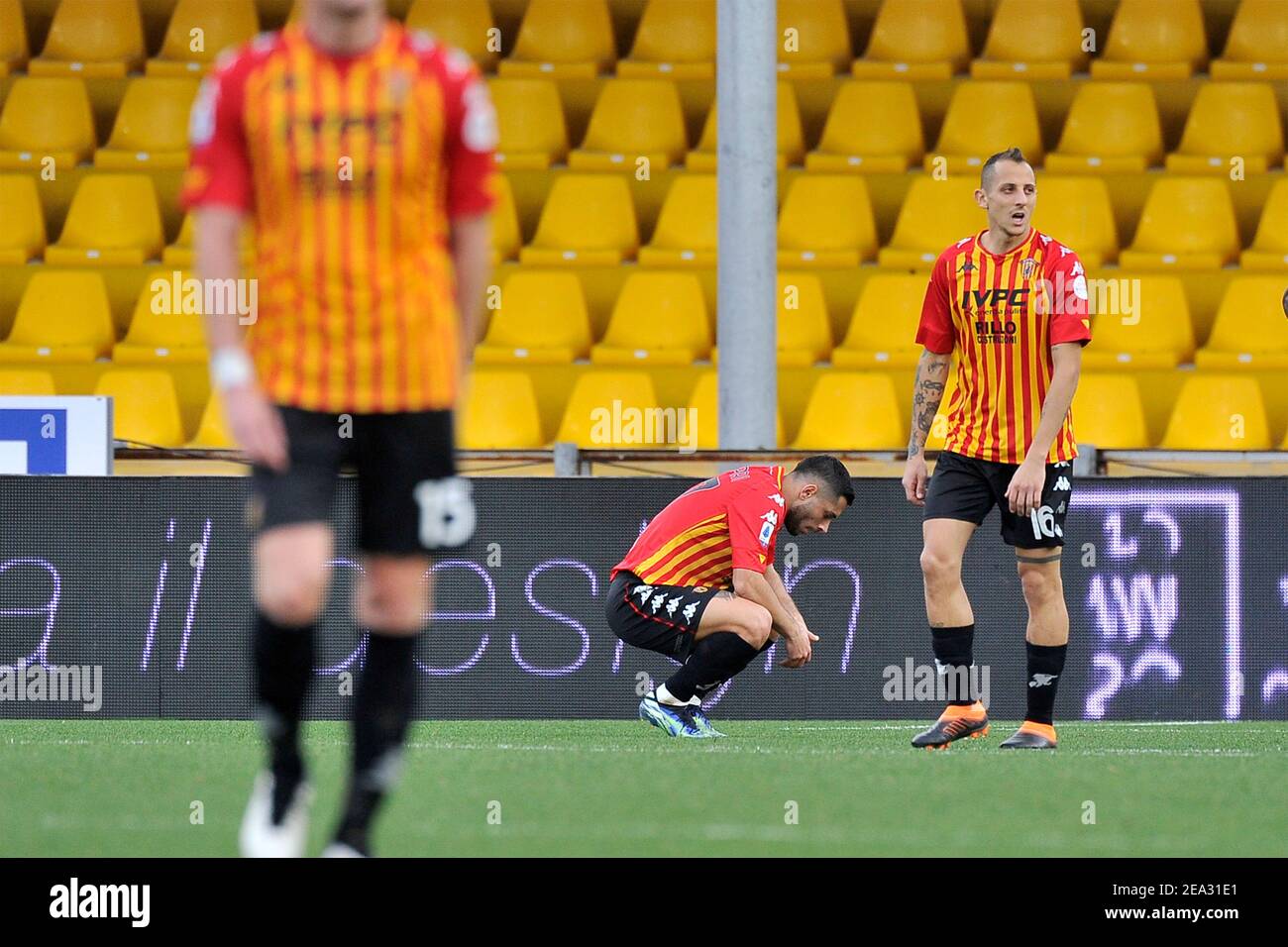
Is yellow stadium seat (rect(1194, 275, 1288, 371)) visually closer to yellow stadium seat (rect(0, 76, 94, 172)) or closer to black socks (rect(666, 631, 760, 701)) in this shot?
black socks (rect(666, 631, 760, 701))

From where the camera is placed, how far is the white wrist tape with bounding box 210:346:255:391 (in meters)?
3.41

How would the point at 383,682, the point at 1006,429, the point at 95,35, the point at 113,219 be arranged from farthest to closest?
the point at 95,35
the point at 113,219
the point at 1006,429
the point at 383,682

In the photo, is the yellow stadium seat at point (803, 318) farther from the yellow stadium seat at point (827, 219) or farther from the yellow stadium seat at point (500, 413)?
the yellow stadium seat at point (500, 413)

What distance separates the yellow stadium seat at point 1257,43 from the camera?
1313 centimetres

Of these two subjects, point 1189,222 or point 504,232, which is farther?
point 1189,222

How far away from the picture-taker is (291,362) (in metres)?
3.54

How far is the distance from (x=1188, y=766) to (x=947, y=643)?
1020 mm

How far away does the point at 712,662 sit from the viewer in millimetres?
6621

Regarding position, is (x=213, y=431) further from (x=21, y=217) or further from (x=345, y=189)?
(x=345, y=189)

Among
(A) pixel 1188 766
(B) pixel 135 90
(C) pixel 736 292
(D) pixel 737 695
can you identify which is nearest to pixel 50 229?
(B) pixel 135 90

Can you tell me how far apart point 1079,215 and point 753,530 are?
611 centimetres

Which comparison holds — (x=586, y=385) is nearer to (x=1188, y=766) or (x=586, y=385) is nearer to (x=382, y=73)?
(x=1188, y=766)

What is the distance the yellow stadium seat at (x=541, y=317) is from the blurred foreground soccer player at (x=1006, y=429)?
5.37 m

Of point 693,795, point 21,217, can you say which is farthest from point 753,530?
point 21,217
